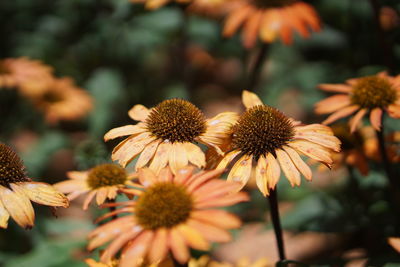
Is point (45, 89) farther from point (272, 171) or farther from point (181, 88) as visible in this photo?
point (272, 171)

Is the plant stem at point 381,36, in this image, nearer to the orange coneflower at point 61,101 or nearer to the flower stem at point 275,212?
the flower stem at point 275,212

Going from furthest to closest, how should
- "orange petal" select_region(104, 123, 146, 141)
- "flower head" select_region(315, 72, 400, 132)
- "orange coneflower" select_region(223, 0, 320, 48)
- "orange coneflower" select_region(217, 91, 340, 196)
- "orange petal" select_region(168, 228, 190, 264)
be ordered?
"orange coneflower" select_region(223, 0, 320, 48), "flower head" select_region(315, 72, 400, 132), "orange petal" select_region(104, 123, 146, 141), "orange coneflower" select_region(217, 91, 340, 196), "orange petal" select_region(168, 228, 190, 264)

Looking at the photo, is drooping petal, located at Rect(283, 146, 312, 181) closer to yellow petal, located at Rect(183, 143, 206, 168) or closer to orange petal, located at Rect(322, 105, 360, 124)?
yellow petal, located at Rect(183, 143, 206, 168)

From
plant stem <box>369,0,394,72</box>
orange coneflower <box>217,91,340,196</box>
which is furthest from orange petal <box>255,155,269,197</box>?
plant stem <box>369,0,394,72</box>

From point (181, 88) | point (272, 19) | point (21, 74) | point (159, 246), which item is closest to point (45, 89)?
point (21, 74)

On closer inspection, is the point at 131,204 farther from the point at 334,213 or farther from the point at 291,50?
the point at 291,50

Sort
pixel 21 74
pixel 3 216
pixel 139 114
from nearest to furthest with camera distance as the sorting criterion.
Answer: pixel 3 216, pixel 139 114, pixel 21 74
